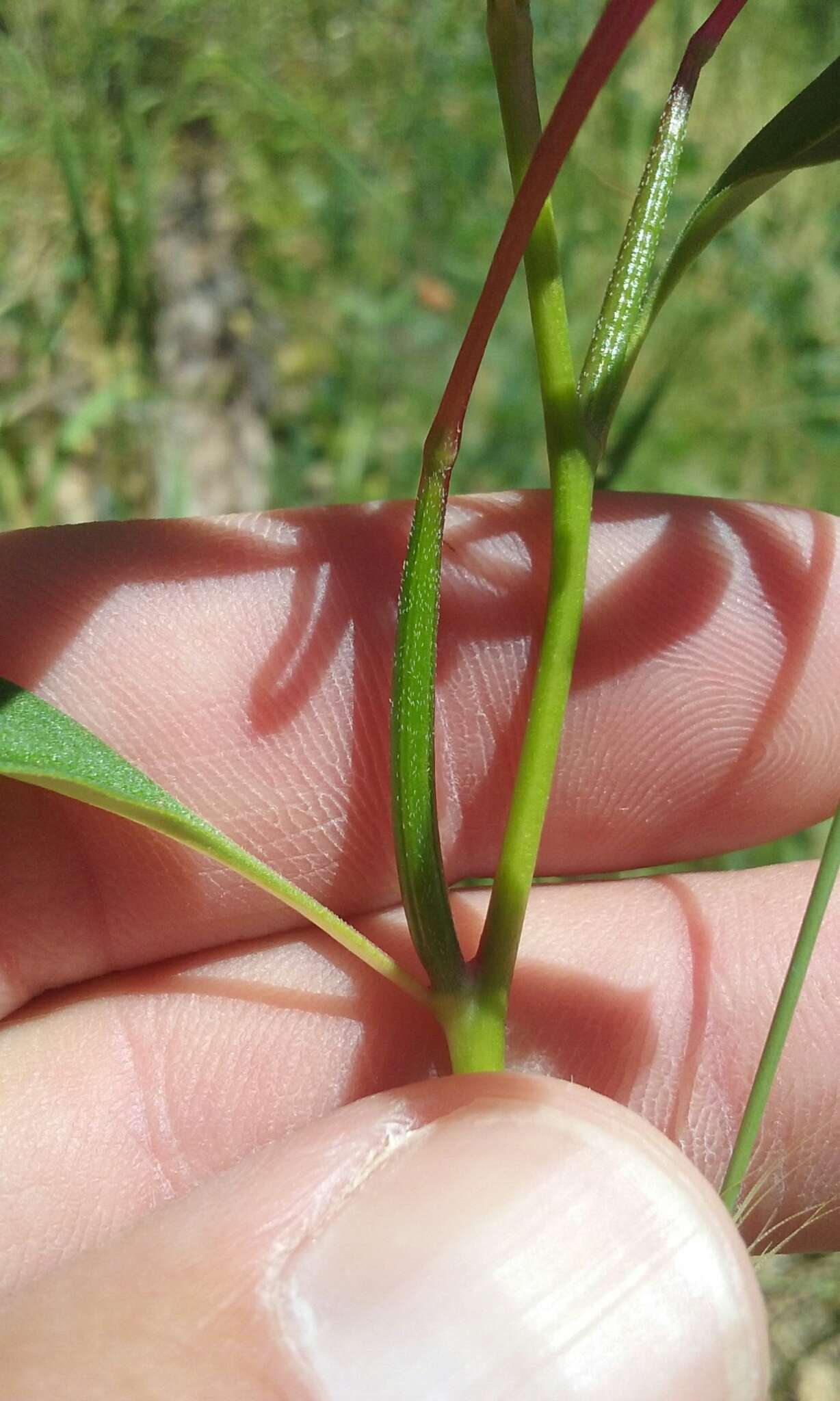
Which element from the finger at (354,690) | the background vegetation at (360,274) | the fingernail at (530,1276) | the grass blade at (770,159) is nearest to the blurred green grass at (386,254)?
the background vegetation at (360,274)

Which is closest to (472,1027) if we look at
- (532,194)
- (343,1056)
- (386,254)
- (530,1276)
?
(530,1276)

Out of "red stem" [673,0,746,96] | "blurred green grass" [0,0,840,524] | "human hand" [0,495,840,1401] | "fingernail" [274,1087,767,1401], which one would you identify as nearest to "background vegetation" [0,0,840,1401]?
"blurred green grass" [0,0,840,524]

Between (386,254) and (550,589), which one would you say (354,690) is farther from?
(386,254)

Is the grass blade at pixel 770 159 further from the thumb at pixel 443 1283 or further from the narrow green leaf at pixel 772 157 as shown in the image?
the thumb at pixel 443 1283

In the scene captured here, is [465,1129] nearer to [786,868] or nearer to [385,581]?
[385,581]

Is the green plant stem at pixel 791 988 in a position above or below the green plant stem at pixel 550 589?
below
